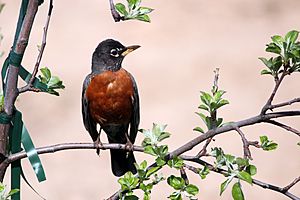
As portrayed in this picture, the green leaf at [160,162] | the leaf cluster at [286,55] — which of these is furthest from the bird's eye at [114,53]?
the green leaf at [160,162]

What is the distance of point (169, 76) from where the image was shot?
7898 millimetres

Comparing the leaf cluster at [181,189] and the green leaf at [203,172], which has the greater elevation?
the green leaf at [203,172]

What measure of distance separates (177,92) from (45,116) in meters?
1.28

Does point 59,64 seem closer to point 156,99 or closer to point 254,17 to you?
point 156,99

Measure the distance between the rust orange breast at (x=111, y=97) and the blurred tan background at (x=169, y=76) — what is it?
248 centimetres

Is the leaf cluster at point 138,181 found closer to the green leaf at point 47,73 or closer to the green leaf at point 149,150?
the green leaf at point 149,150

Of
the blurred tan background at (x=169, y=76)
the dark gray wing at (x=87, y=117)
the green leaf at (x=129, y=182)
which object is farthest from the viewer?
the blurred tan background at (x=169, y=76)

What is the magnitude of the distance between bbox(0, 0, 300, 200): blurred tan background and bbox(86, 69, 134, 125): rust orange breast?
8.13 ft

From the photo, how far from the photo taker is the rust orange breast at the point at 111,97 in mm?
3412

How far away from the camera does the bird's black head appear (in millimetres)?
3473

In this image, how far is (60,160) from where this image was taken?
261 inches

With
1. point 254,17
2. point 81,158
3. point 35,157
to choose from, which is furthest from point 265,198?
point 35,157

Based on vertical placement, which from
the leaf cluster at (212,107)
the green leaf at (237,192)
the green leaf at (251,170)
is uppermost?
the leaf cluster at (212,107)

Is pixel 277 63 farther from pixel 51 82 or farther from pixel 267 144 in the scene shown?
pixel 51 82
